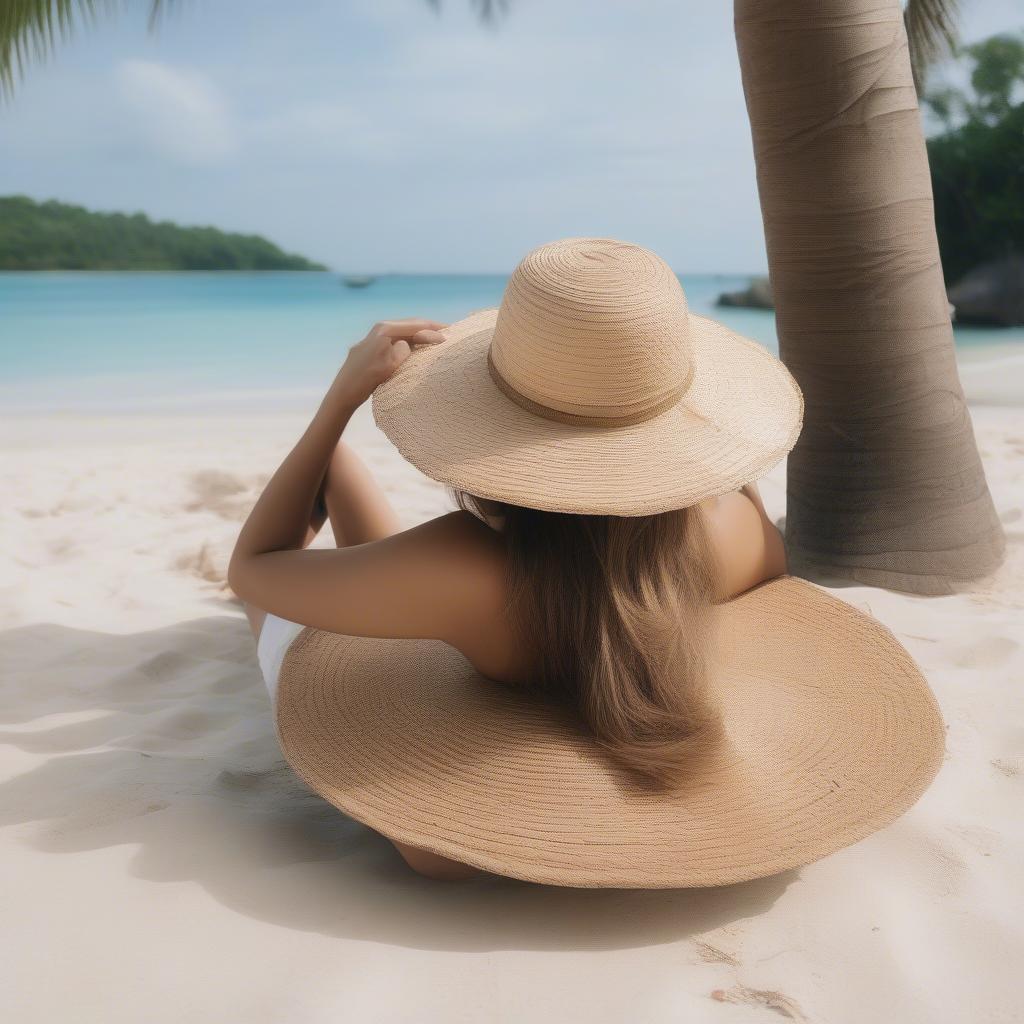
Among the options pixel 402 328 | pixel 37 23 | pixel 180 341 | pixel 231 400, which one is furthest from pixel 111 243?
pixel 402 328

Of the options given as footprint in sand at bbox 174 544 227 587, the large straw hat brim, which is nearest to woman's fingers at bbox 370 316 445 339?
the large straw hat brim

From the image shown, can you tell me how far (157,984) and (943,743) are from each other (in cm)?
121

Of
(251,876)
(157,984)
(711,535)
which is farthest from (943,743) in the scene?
(157,984)

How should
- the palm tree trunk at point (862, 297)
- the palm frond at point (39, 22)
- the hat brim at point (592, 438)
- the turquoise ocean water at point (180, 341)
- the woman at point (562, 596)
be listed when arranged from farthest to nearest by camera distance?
the turquoise ocean water at point (180, 341)
the palm frond at point (39, 22)
the palm tree trunk at point (862, 297)
the woman at point (562, 596)
the hat brim at point (592, 438)

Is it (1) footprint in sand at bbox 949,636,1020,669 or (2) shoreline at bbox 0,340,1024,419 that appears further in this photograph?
(2) shoreline at bbox 0,340,1024,419

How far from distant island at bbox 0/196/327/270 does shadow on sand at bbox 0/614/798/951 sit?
94.1ft

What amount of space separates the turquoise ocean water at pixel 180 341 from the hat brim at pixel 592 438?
7596 mm

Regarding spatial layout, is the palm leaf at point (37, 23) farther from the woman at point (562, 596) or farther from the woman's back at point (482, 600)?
the woman's back at point (482, 600)

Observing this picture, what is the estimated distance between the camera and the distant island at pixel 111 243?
2858 centimetres

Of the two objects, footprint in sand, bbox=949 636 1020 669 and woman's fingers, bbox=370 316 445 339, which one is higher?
woman's fingers, bbox=370 316 445 339

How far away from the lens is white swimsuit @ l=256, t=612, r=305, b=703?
2.02 m

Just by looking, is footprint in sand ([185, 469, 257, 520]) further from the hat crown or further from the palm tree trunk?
the hat crown

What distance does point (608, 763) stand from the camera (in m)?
1.55

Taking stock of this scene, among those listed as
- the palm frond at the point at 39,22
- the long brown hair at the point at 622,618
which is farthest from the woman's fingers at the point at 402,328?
the palm frond at the point at 39,22
